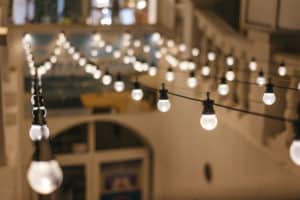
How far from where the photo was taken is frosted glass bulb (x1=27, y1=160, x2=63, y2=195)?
93.5 inches

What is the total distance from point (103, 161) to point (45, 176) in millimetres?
7253

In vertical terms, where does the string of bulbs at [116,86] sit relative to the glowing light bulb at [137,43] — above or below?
below

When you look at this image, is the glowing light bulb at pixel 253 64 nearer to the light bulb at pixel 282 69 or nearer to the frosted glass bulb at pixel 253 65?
the frosted glass bulb at pixel 253 65

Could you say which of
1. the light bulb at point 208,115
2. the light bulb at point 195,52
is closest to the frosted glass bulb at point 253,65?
the light bulb at point 195,52

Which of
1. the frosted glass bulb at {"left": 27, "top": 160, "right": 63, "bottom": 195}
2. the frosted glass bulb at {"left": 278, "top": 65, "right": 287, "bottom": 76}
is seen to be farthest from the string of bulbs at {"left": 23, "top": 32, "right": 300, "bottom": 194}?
the frosted glass bulb at {"left": 278, "top": 65, "right": 287, "bottom": 76}

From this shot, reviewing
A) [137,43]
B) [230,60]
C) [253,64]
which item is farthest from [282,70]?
[137,43]

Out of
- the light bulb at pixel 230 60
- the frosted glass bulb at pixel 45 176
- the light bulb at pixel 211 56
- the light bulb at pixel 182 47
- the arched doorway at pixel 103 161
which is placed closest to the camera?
the frosted glass bulb at pixel 45 176

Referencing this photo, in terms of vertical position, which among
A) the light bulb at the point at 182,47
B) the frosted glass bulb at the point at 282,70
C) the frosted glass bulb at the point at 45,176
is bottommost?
the frosted glass bulb at the point at 45,176

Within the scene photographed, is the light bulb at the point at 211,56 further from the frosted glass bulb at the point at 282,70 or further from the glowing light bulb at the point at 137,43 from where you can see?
the glowing light bulb at the point at 137,43

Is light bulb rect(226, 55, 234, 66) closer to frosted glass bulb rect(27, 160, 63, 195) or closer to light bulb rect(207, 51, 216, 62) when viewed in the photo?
light bulb rect(207, 51, 216, 62)

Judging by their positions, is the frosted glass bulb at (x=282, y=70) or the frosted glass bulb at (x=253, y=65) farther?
the frosted glass bulb at (x=253, y=65)

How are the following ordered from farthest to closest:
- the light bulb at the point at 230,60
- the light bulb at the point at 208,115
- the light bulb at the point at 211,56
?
the light bulb at the point at 211,56
the light bulb at the point at 230,60
the light bulb at the point at 208,115

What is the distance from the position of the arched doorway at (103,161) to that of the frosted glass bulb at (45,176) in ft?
22.8

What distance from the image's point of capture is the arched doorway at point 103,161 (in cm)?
947
